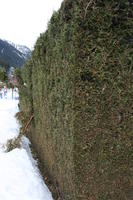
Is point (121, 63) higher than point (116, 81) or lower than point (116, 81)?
higher

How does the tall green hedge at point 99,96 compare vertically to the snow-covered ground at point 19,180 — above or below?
above

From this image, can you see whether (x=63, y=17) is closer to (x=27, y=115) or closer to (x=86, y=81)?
(x=86, y=81)

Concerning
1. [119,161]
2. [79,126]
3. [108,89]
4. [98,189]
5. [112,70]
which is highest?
[112,70]

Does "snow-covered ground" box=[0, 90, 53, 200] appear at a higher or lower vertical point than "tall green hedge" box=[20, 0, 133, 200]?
lower

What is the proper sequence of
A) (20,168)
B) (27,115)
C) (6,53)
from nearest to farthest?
(20,168) < (27,115) < (6,53)

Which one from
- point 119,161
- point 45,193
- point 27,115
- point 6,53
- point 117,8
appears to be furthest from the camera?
point 6,53

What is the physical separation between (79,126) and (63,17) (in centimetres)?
157

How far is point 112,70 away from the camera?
2.67 m

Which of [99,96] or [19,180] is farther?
[19,180]

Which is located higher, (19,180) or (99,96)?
(99,96)

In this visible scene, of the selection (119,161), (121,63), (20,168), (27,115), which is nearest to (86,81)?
(121,63)

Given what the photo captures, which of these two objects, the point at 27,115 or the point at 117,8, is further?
the point at 27,115

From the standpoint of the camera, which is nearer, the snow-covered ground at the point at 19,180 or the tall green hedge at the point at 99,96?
the tall green hedge at the point at 99,96

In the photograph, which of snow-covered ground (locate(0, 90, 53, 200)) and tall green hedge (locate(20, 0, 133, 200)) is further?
snow-covered ground (locate(0, 90, 53, 200))
